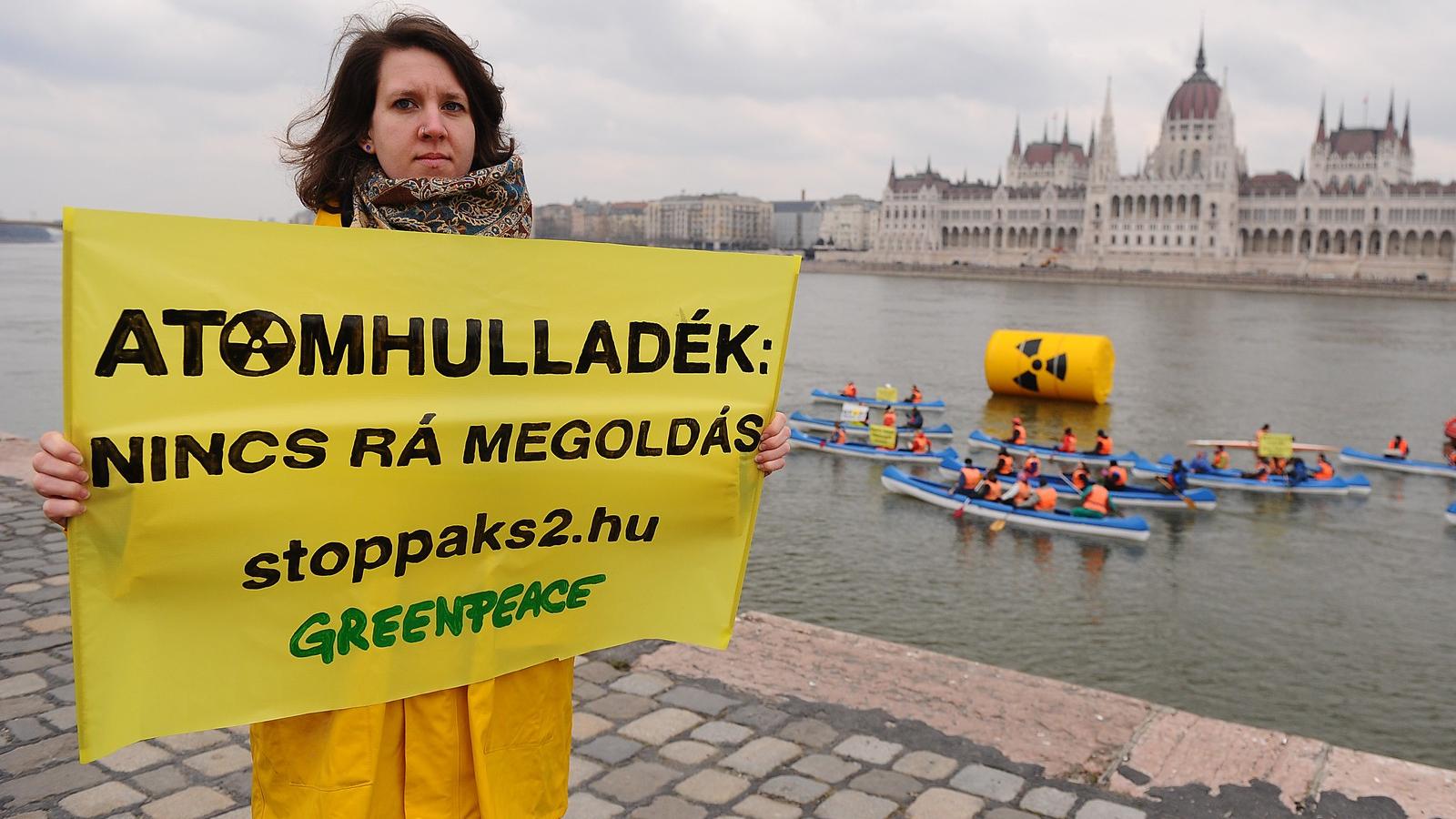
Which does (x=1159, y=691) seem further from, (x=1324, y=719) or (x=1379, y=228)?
(x=1379, y=228)

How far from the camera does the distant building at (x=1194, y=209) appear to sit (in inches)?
4301

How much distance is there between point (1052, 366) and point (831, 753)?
2228cm

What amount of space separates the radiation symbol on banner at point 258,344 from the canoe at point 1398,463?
68.2 ft

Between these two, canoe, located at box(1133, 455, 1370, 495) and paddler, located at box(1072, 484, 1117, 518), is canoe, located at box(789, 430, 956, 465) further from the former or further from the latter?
paddler, located at box(1072, 484, 1117, 518)

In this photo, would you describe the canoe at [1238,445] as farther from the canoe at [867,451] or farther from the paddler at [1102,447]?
the canoe at [867,451]

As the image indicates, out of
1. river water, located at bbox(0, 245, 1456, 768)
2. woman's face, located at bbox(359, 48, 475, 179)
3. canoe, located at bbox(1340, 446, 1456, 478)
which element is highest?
woman's face, located at bbox(359, 48, 475, 179)

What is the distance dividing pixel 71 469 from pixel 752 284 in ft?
5.04

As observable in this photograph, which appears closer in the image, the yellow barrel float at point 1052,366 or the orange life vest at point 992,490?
the orange life vest at point 992,490

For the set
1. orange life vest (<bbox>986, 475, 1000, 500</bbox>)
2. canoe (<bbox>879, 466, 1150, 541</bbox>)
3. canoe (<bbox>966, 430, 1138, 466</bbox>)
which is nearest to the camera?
canoe (<bbox>879, 466, 1150, 541</bbox>)

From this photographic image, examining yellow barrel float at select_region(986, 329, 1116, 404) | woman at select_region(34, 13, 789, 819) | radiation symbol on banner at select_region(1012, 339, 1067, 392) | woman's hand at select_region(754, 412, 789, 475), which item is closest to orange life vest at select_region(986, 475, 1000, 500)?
yellow barrel float at select_region(986, 329, 1116, 404)

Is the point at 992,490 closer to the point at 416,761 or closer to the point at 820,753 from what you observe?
the point at 820,753

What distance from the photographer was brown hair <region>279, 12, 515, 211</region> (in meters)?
2.32

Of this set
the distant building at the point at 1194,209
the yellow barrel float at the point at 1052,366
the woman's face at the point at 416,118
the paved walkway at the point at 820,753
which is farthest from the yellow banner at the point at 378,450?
the distant building at the point at 1194,209

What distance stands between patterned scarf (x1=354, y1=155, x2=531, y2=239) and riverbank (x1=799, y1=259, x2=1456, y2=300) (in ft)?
321
